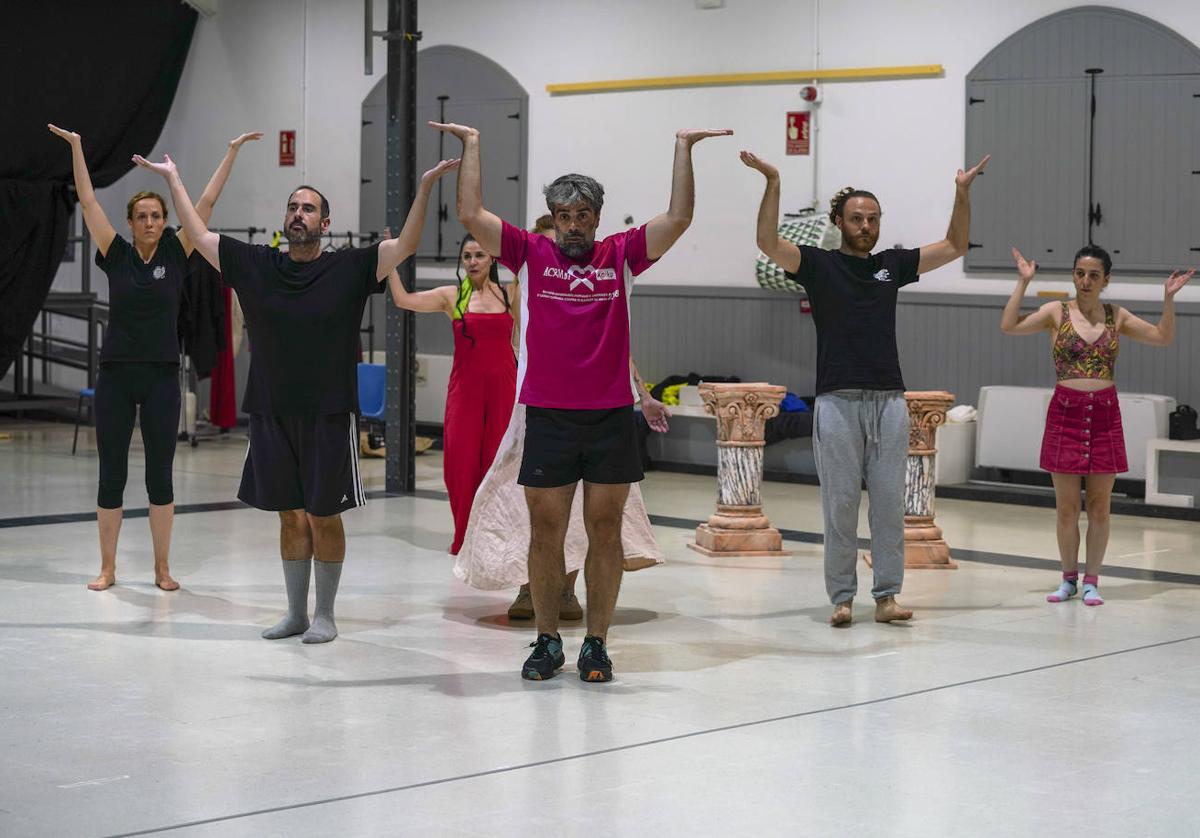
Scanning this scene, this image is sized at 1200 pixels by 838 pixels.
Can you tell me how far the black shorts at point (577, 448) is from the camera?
17.7ft

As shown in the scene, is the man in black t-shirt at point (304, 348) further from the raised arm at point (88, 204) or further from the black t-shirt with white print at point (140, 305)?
the black t-shirt with white print at point (140, 305)

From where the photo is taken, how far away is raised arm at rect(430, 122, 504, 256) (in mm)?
5352

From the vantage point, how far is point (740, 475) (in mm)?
8719

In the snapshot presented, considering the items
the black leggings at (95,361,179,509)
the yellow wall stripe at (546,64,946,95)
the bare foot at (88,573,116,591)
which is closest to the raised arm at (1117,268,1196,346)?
the black leggings at (95,361,179,509)

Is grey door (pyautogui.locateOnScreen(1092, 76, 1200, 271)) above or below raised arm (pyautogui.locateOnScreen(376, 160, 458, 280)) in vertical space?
above

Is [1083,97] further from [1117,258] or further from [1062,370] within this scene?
[1062,370]

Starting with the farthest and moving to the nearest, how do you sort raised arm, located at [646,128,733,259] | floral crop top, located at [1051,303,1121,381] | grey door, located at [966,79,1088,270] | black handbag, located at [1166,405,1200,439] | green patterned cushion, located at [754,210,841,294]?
green patterned cushion, located at [754,210,841,294], grey door, located at [966,79,1088,270], black handbag, located at [1166,405,1200,439], floral crop top, located at [1051,303,1121,381], raised arm, located at [646,128,733,259]

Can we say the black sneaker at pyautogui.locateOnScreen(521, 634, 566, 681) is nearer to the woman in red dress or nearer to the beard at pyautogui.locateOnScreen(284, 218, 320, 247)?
the beard at pyautogui.locateOnScreen(284, 218, 320, 247)

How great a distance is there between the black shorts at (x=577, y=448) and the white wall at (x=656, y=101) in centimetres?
702

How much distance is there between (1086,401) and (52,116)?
10785 mm

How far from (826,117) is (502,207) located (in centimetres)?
323

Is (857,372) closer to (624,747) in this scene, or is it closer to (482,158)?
(624,747)

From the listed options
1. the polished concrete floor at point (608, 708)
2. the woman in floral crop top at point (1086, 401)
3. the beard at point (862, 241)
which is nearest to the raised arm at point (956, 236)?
the beard at point (862, 241)

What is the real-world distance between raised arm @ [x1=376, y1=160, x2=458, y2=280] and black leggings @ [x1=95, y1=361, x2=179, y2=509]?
1613 mm
